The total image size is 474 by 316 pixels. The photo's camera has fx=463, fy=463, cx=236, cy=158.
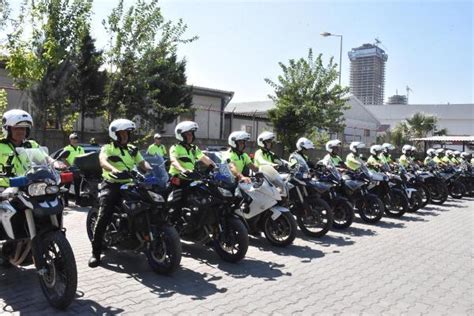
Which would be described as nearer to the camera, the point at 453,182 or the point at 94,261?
the point at 94,261

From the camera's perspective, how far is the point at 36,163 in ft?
15.2

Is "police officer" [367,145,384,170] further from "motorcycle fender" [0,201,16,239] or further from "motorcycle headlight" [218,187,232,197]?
"motorcycle fender" [0,201,16,239]

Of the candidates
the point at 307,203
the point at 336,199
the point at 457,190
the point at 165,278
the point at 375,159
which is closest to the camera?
the point at 165,278

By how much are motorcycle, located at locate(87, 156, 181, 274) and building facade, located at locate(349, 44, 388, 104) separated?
55557 mm

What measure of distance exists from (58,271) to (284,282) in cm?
266

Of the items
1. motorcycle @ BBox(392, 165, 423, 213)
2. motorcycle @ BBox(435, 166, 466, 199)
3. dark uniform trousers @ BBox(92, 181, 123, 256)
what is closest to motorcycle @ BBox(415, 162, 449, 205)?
motorcycle @ BBox(435, 166, 466, 199)

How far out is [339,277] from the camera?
6.02 meters

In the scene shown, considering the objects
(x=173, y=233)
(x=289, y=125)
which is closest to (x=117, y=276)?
(x=173, y=233)

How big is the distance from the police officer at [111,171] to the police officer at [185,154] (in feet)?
3.17

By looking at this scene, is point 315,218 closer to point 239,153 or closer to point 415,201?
point 239,153

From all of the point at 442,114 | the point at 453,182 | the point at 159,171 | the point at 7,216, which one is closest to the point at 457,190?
the point at 453,182

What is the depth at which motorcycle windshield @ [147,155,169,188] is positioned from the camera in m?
6.36

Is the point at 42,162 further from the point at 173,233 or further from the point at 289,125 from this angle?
the point at 289,125

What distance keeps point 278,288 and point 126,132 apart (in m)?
2.71
